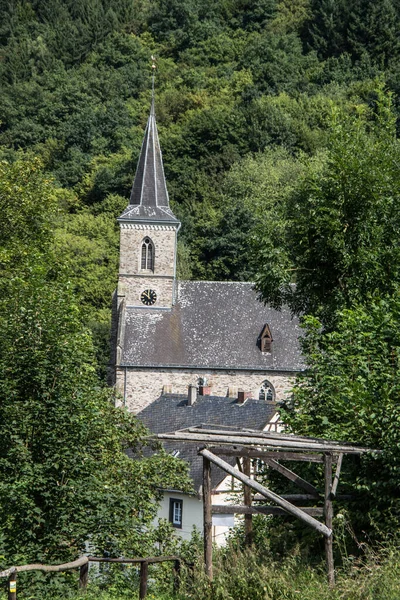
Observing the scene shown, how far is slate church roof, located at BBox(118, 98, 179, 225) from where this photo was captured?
48906 millimetres

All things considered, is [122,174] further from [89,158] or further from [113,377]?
[113,377]

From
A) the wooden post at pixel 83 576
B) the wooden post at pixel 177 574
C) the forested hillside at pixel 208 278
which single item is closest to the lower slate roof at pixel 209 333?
the forested hillside at pixel 208 278

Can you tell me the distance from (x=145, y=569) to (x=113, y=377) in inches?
1327

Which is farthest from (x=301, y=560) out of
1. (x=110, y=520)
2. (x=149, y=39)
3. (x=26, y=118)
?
(x=149, y=39)

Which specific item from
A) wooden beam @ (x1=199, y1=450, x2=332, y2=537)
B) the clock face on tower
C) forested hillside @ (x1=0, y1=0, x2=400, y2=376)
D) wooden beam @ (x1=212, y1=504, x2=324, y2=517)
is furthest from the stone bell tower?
wooden beam @ (x1=199, y1=450, x2=332, y2=537)

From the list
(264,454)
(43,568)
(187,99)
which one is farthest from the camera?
(187,99)

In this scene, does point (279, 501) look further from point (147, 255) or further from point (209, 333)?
point (147, 255)

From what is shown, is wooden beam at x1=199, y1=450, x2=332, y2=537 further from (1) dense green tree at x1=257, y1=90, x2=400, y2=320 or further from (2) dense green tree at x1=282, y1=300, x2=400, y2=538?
(1) dense green tree at x1=257, y1=90, x2=400, y2=320

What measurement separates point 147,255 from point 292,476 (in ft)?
119

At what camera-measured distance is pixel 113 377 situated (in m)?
46.0

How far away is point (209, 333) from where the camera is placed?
47.5 metres

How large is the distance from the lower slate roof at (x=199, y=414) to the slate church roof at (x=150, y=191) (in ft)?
33.2

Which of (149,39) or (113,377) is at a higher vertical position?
(149,39)

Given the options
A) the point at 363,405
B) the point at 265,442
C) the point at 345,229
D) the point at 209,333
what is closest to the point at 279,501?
the point at 265,442
